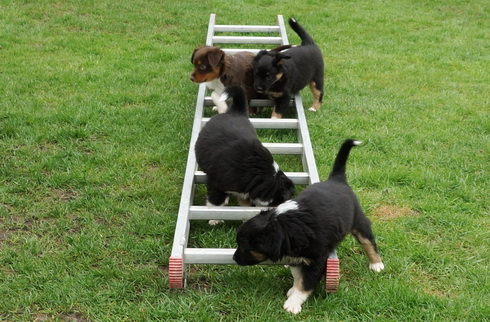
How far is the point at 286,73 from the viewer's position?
17.5 feet

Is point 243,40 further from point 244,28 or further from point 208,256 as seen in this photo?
point 208,256

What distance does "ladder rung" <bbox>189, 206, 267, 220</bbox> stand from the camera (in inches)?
142

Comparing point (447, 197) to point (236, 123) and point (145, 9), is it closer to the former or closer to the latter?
point (236, 123)

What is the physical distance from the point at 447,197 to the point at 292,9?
6.74 metres

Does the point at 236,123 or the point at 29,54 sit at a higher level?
the point at 236,123

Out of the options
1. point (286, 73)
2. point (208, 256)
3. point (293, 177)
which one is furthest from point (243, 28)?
point (208, 256)

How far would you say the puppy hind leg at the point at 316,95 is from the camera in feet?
19.3

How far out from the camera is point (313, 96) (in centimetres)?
609

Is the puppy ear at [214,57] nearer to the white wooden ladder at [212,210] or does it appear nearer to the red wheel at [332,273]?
the white wooden ladder at [212,210]

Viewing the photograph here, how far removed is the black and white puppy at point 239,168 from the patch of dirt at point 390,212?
0.94 m

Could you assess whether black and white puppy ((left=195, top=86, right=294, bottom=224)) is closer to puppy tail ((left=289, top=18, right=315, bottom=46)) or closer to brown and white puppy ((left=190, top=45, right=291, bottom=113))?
brown and white puppy ((left=190, top=45, right=291, bottom=113))

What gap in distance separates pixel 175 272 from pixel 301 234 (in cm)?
78

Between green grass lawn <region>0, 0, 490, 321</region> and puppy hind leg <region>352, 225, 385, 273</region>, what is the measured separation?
0.07m

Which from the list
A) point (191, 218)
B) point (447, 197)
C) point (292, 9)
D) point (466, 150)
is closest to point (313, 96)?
point (466, 150)
